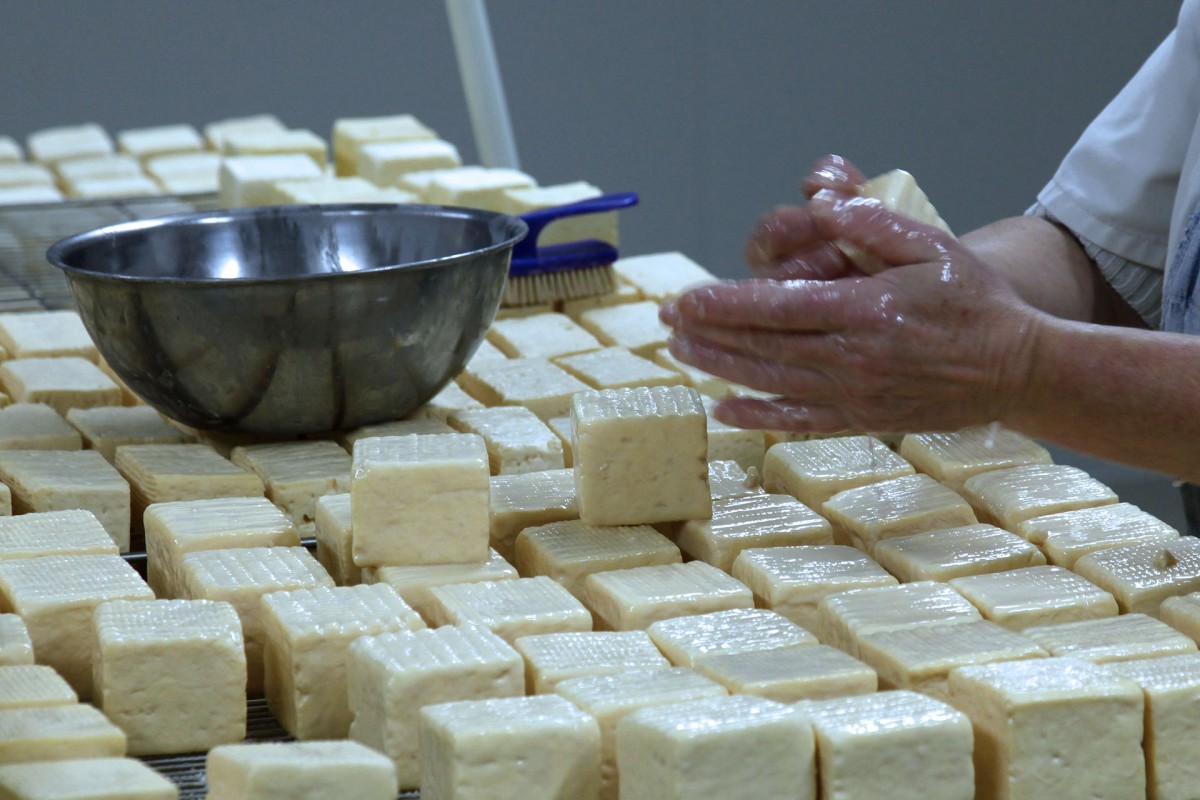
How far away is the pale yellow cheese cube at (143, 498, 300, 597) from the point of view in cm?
185

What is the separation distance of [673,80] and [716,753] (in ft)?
17.1

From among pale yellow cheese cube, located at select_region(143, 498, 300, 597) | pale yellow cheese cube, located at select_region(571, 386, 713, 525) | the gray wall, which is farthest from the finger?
the gray wall

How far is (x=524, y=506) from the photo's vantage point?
1.97 meters

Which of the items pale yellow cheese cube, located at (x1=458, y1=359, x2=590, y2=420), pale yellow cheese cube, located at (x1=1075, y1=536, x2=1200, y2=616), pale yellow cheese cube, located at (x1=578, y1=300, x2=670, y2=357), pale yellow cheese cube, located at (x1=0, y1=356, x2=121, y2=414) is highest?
pale yellow cheese cube, located at (x1=0, y1=356, x2=121, y2=414)

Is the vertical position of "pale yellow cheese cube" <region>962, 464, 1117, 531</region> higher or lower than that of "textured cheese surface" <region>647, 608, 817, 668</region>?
lower

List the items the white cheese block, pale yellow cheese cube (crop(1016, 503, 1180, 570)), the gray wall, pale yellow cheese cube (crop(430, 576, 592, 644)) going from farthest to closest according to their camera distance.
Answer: the gray wall, pale yellow cheese cube (crop(1016, 503, 1180, 570)), pale yellow cheese cube (crop(430, 576, 592, 644)), the white cheese block

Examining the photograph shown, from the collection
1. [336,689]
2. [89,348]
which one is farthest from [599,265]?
[336,689]

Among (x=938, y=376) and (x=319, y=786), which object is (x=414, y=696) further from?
(x=938, y=376)

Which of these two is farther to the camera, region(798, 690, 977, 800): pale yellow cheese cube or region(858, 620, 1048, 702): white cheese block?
region(858, 620, 1048, 702): white cheese block

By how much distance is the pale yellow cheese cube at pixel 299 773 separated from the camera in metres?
1.30

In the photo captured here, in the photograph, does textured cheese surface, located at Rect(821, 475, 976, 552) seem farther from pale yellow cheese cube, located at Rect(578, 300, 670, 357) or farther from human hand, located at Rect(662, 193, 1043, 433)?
pale yellow cheese cube, located at Rect(578, 300, 670, 357)

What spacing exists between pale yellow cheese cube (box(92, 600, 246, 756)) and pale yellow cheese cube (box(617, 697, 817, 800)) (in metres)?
0.42

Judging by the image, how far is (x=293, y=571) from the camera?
1.78m

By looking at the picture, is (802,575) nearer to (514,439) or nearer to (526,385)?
(514,439)
